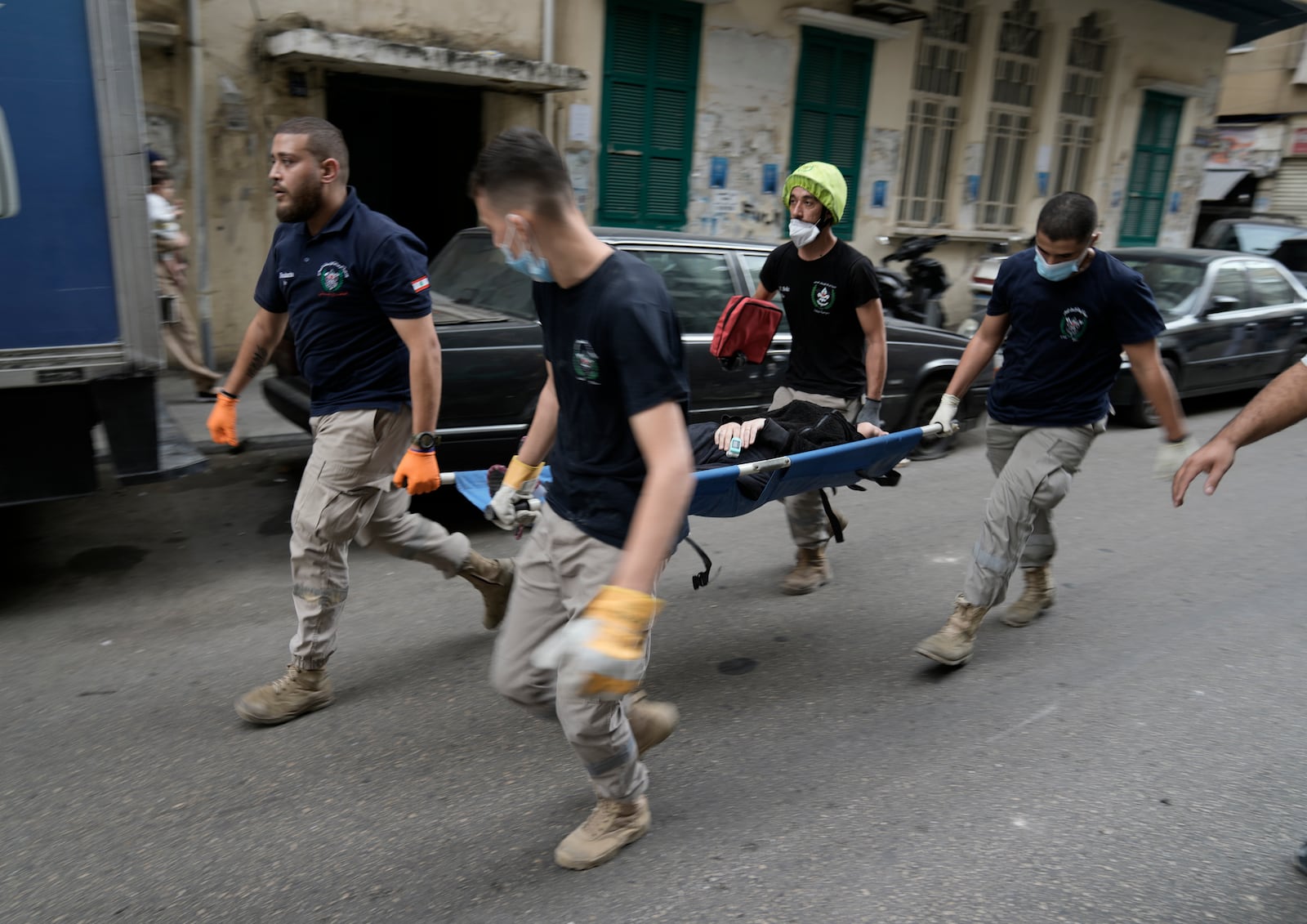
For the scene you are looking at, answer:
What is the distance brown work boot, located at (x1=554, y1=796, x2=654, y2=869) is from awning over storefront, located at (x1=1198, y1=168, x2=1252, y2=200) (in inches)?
883

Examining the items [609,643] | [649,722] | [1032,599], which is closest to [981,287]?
[1032,599]

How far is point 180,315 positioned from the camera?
7660 mm

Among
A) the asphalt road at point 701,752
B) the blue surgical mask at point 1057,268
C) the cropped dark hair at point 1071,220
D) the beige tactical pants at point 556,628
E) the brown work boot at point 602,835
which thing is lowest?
the asphalt road at point 701,752

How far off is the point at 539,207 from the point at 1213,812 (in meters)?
2.58

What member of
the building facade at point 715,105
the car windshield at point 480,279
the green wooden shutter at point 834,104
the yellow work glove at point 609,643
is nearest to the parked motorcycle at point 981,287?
the building facade at point 715,105

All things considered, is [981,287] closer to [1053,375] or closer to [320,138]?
[1053,375]

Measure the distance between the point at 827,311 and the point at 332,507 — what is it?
7.22 ft

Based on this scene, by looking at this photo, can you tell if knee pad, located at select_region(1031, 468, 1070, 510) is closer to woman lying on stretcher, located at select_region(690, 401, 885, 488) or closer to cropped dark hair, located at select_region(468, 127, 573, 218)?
woman lying on stretcher, located at select_region(690, 401, 885, 488)

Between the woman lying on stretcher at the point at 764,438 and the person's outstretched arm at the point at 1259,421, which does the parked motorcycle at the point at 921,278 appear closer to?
the woman lying on stretcher at the point at 764,438

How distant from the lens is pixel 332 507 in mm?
3236

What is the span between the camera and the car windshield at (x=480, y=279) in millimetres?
5254

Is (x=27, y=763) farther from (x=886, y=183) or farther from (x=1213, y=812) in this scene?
(x=886, y=183)

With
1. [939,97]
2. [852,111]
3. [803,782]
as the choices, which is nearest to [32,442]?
[803,782]

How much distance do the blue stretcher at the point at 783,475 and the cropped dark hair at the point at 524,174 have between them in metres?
1.12
